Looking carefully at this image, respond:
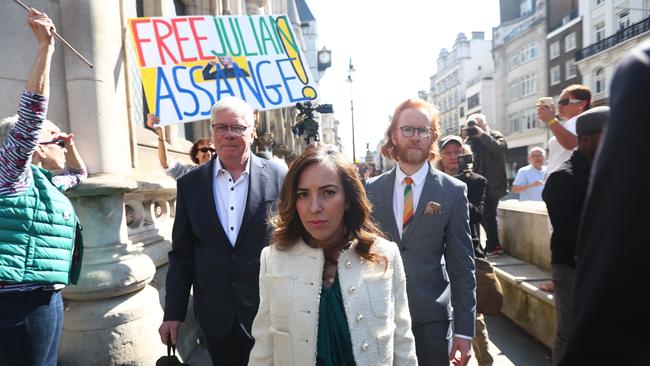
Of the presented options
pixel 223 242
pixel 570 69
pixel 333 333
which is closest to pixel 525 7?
pixel 570 69

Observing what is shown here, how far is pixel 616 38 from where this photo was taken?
29.2 m

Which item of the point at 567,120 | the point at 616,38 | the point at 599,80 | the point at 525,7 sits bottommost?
the point at 567,120

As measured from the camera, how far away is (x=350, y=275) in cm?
165

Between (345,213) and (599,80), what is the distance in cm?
3785

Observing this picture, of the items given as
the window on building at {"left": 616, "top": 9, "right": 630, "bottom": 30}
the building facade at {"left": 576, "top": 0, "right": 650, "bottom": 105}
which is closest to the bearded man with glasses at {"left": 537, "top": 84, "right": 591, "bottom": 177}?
the building facade at {"left": 576, "top": 0, "right": 650, "bottom": 105}

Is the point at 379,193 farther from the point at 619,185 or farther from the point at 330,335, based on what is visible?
the point at 619,185

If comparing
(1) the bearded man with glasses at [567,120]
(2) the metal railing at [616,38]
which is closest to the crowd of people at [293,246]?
(1) the bearded man with glasses at [567,120]

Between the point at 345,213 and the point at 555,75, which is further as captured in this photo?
the point at 555,75

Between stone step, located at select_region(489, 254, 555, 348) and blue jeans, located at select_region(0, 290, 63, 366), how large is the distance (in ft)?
13.5

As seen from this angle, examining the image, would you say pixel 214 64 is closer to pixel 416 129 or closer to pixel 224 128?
pixel 224 128

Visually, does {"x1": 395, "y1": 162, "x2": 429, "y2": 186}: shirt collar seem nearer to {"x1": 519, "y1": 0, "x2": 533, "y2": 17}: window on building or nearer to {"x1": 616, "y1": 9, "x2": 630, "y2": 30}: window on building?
{"x1": 616, "y1": 9, "x2": 630, "y2": 30}: window on building

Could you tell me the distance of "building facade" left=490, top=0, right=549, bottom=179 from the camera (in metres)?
39.3

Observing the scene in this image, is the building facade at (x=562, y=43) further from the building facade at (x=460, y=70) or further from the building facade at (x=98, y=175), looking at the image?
the building facade at (x=98, y=175)

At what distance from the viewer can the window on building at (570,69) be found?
34197 mm
